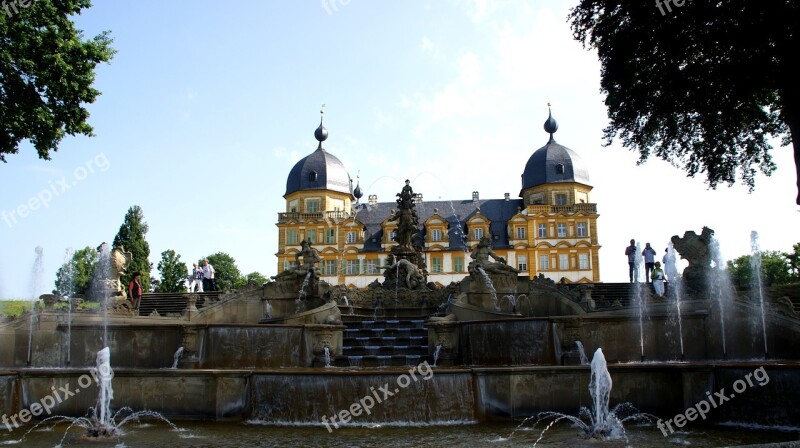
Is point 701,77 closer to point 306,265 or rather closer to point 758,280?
point 758,280

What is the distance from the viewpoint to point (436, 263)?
3292 inches

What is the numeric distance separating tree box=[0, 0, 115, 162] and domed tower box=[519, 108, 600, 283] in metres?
64.1

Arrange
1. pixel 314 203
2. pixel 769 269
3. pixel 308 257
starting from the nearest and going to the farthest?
pixel 308 257
pixel 769 269
pixel 314 203

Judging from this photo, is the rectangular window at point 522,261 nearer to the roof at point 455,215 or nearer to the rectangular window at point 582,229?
the roof at point 455,215

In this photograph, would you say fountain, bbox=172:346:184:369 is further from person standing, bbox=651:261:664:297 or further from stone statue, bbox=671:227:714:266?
Answer: person standing, bbox=651:261:664:297

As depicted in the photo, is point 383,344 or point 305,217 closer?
point 383,344

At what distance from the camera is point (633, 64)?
18.9 metres

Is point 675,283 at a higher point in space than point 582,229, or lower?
lower

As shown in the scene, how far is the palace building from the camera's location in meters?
81.8

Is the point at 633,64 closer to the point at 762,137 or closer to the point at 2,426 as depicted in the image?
the point at 762,137

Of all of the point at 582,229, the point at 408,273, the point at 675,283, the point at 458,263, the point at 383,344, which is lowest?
the point at 383,344

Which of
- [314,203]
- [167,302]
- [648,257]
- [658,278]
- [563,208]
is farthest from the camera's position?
[314,203]

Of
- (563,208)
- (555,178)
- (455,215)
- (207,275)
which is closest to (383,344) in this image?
(207,275)

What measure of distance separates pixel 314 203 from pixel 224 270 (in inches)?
961
